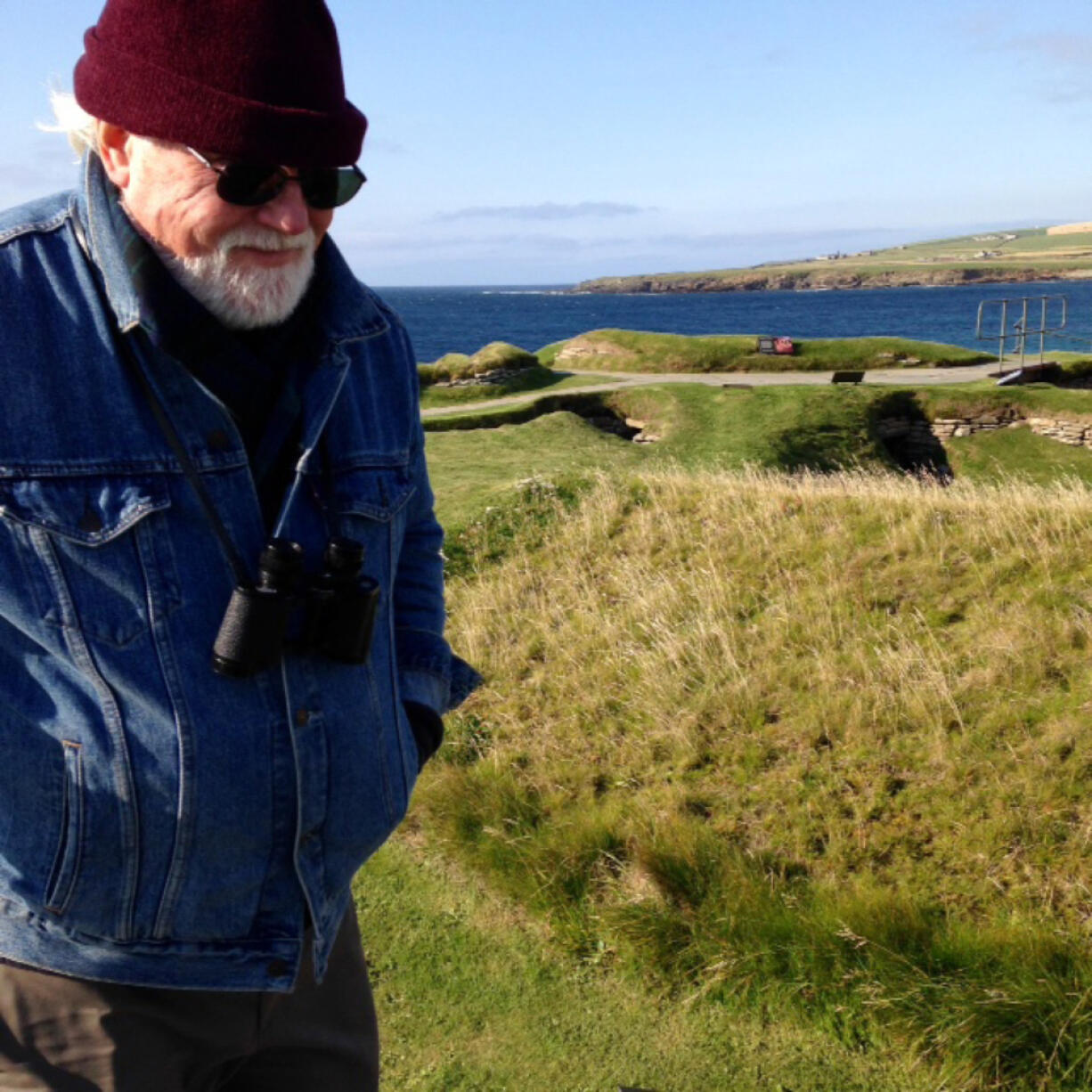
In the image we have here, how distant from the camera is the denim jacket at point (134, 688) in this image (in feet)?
6.43

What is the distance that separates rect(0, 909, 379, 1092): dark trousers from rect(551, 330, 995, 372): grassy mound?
3098cm

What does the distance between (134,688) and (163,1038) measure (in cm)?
70

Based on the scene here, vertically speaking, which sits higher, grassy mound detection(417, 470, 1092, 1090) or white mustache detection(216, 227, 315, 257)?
white mustache detection(216, 227, 315, 257)

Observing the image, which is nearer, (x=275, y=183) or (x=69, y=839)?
(x=69, y=839)

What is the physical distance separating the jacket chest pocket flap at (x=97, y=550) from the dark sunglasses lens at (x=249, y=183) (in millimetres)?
513

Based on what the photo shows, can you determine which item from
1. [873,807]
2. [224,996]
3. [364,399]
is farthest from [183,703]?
[873,807]

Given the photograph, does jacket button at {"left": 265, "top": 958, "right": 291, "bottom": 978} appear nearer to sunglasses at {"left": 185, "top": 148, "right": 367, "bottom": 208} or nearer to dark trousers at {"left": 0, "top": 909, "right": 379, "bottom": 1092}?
dark trousers at {"left": 0, "top": 909, "right": 379, "bottom": 1092}

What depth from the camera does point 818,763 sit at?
5781 mm

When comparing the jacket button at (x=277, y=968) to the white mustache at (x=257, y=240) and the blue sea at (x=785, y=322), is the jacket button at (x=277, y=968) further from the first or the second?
the blue sea at (x=785, y=322)

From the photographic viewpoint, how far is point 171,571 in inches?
80.5

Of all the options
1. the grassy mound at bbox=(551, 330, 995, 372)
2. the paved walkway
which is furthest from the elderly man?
the grassy mound at bbox=(551, 330, 995, 372)

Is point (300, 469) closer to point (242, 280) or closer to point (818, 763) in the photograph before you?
point (242, 280)

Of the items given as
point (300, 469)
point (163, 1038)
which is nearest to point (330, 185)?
point (300, 469)

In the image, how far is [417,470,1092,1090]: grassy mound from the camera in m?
4.36
